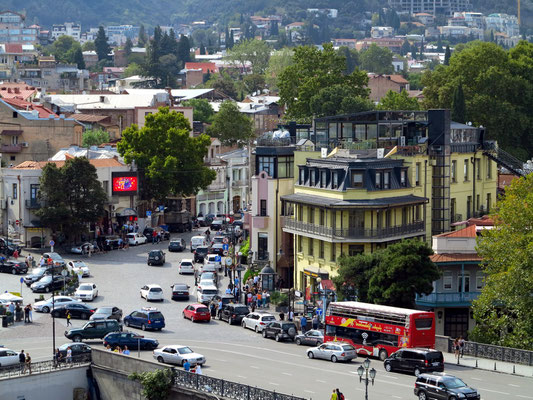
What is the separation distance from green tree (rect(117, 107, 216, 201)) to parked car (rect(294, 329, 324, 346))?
4564 cm

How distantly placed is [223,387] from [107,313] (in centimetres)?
1790

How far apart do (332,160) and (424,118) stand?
1332cm

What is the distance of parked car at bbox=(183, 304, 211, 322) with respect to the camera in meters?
73.9

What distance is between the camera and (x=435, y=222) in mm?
89438

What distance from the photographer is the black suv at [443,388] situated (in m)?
52.2

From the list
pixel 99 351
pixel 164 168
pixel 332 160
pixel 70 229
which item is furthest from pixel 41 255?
pixel 99 351

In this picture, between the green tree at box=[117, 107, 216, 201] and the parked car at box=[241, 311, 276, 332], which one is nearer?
the parked car at box=[241, 311, 276, 332]

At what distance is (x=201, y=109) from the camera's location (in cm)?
18338

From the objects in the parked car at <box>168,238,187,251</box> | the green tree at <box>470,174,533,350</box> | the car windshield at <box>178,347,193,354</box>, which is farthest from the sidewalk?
the parked car at <box>168,238,187,251</box>

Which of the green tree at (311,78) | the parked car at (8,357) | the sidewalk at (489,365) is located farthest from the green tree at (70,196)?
the green tree at (311,78)

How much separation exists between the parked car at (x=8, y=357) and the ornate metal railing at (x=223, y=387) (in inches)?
359

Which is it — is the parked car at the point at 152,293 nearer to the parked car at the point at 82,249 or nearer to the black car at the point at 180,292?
the black car at the point at 180,292

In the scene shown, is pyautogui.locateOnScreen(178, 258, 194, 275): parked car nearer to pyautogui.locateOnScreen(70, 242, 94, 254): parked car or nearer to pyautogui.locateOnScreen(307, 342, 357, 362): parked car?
pyautogui.locateOnScreen(70, 242, 94, 254): parked car

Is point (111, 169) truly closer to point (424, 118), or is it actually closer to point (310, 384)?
point (424, 118)
